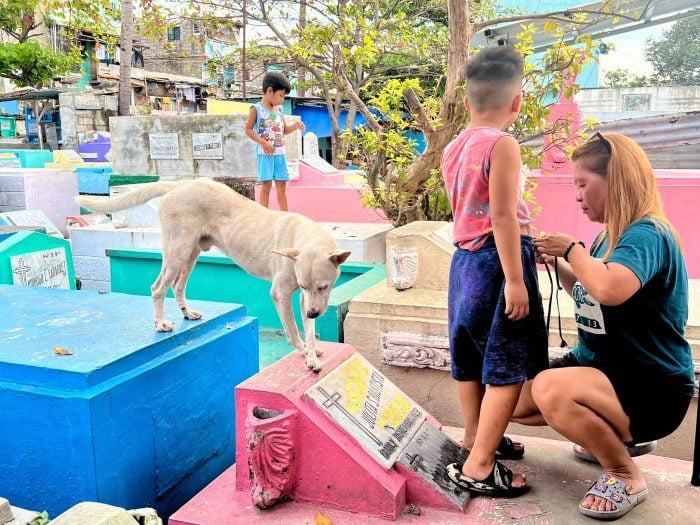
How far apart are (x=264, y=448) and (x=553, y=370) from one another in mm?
1246

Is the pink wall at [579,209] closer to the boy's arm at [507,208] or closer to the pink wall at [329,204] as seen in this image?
the pink wall at [329,204]

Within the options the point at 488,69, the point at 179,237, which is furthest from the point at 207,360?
the point at 488,69

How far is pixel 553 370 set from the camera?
2432 millimetres

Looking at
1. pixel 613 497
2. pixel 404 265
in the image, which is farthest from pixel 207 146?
pixel 613 497

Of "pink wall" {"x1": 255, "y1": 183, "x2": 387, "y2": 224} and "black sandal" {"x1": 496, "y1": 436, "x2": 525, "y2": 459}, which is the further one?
"pink wall" {"x1": 255, "y1": 183, "x2": 387, "y2": 224}

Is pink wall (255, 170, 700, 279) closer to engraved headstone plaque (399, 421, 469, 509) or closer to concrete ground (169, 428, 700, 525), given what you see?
engraved headstone plaque (399, 421, 469, 509)

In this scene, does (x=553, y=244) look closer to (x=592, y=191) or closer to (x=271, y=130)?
(x=592, y=191)

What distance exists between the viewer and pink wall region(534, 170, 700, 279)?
6402 millimetres

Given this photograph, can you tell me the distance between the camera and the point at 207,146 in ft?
33.6

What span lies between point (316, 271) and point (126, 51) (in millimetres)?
14455

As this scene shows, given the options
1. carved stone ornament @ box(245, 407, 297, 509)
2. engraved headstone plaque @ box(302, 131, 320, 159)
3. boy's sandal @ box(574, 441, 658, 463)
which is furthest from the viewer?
engraved headstone plaque @ box(302, 131, 320, 159)

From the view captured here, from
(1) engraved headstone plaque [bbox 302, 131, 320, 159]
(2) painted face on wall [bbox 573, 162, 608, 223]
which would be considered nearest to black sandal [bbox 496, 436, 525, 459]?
(2) painted face on wall [bbox 573, 162, 608, 223]

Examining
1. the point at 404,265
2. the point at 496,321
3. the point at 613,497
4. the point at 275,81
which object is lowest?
the point at 613,497

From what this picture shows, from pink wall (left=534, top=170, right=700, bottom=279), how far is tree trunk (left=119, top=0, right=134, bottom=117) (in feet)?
38.0
